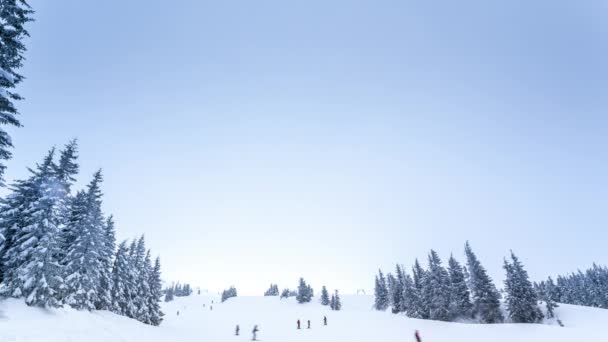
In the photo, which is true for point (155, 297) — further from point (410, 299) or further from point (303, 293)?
point (303, 293)

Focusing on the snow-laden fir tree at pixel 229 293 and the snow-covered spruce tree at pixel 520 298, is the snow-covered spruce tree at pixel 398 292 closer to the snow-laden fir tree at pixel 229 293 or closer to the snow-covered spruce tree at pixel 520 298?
the snow-covered spruce tree at pixel 520 298

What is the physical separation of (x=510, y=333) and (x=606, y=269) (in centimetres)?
12228

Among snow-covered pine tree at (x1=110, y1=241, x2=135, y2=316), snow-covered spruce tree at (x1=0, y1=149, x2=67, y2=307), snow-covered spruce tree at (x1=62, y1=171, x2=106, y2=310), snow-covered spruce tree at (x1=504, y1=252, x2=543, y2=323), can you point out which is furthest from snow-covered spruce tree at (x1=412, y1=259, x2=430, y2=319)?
snow-covered spruce tree at (x1=0, y1=149, x2=67, y2=307)

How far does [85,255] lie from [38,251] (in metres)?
8.61

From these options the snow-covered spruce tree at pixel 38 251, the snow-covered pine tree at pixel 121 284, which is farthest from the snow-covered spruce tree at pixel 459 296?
the snow-covered spruce tree at pixel 38 251

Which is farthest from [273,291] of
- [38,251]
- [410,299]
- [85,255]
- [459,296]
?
[38,251]

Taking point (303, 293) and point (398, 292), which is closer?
point (398, 292)

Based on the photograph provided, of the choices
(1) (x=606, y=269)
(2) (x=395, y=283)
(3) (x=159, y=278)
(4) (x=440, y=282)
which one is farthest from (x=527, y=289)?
(1) (x=606, y=269)

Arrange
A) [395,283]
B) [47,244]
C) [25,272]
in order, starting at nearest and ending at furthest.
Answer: [25,272], [47,244], [395,283]

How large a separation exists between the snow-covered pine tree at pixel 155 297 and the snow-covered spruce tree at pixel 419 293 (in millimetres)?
46878

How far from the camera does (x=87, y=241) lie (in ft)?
97.8

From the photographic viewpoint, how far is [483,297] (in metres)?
54.4

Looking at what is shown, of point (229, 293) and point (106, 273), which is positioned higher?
point (229, 293)

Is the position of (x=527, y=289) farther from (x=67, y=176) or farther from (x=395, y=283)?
(x=67, y=176)
